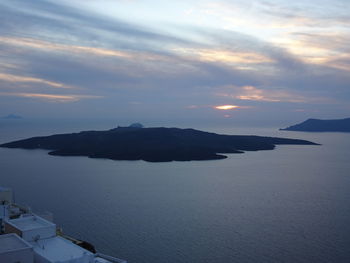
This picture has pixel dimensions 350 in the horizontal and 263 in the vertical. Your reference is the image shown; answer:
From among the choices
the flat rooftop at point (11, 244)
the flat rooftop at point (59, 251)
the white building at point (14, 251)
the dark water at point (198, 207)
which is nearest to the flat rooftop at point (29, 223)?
the flat rooftop at point (59, 251)

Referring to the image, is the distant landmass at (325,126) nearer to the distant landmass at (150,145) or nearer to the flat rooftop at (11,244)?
the distant landmass at (150,145)

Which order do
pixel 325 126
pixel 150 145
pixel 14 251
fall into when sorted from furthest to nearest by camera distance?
pixel 325 126 → pixel 150 145 → pixel 14 251

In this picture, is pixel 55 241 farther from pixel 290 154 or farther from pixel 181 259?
pixel 290 154

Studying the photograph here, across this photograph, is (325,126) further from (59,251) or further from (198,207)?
(59,251)

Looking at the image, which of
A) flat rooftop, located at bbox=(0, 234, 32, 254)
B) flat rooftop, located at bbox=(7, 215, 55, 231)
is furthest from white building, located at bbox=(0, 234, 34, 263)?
flat rooftop, located at bbox=(7, 215, 55, 231)

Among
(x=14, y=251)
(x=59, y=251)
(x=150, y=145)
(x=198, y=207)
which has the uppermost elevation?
(x=150, y=145)

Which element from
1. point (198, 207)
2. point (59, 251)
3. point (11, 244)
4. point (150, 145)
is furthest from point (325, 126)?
point (11, 244)

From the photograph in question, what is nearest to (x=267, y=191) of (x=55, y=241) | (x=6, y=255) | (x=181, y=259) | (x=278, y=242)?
(x=278, y=242)
